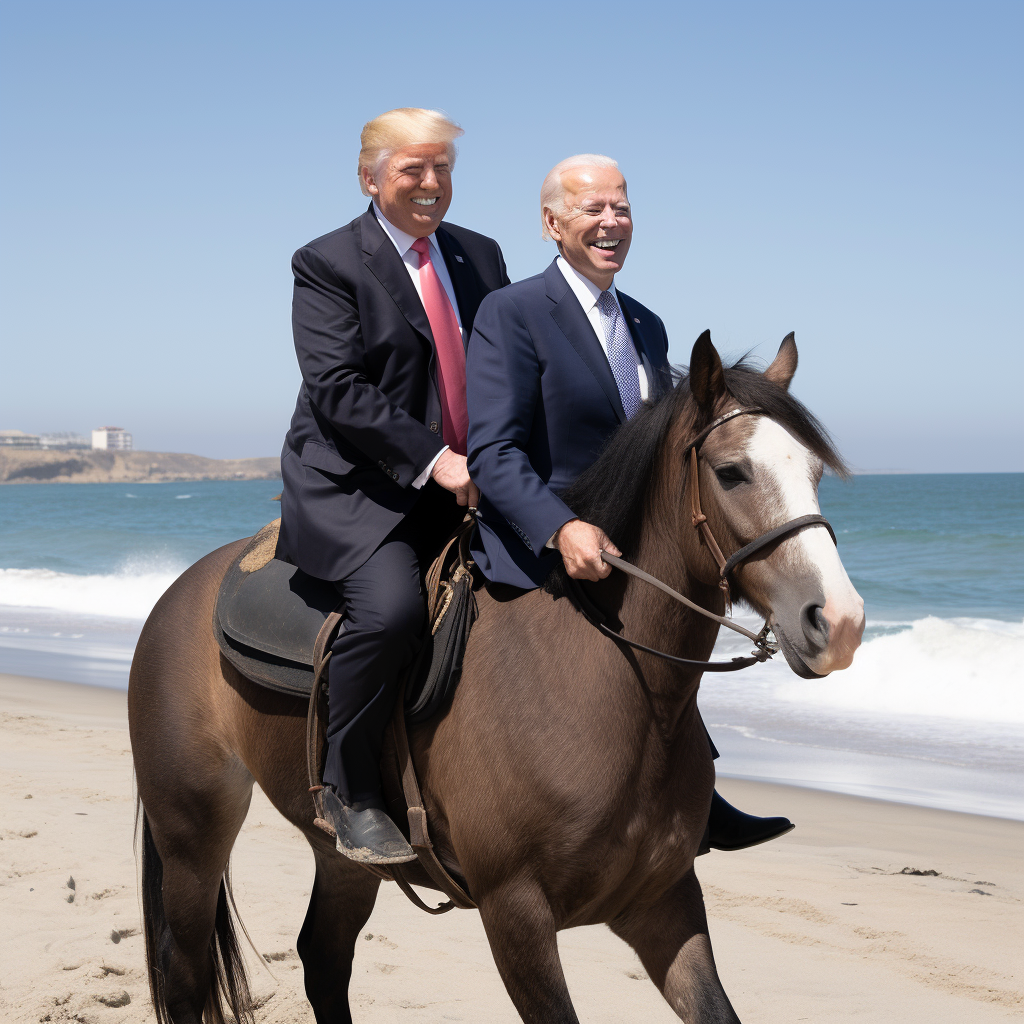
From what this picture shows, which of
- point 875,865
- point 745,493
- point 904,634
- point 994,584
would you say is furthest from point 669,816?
point 994,584

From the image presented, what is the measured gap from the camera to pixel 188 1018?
139 inches

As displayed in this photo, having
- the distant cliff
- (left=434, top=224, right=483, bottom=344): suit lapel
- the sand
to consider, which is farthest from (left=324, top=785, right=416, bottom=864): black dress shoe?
the distant cliff

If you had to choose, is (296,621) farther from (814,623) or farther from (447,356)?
(814,623)

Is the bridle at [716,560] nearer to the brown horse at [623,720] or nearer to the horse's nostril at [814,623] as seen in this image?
the brown horse at [623,720]

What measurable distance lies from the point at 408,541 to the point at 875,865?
13.9 feet

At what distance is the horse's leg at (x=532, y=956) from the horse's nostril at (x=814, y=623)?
964 millimetres

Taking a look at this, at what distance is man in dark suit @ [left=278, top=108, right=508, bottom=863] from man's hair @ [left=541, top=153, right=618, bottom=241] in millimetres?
345

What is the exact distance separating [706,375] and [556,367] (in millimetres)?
488

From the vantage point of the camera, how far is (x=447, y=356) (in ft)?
9.91

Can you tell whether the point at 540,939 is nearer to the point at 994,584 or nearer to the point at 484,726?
the point at 484,726

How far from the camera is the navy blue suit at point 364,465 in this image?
2.80 metres

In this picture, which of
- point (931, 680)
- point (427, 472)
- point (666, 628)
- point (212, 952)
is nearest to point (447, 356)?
point (427, 472)

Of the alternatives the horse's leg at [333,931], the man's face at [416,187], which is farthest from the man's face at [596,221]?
the horse's leg at [333,931]

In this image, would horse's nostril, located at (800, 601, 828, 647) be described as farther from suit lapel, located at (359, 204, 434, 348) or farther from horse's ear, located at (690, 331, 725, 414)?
suit lapel, located at (359, 204, 434, 348)
